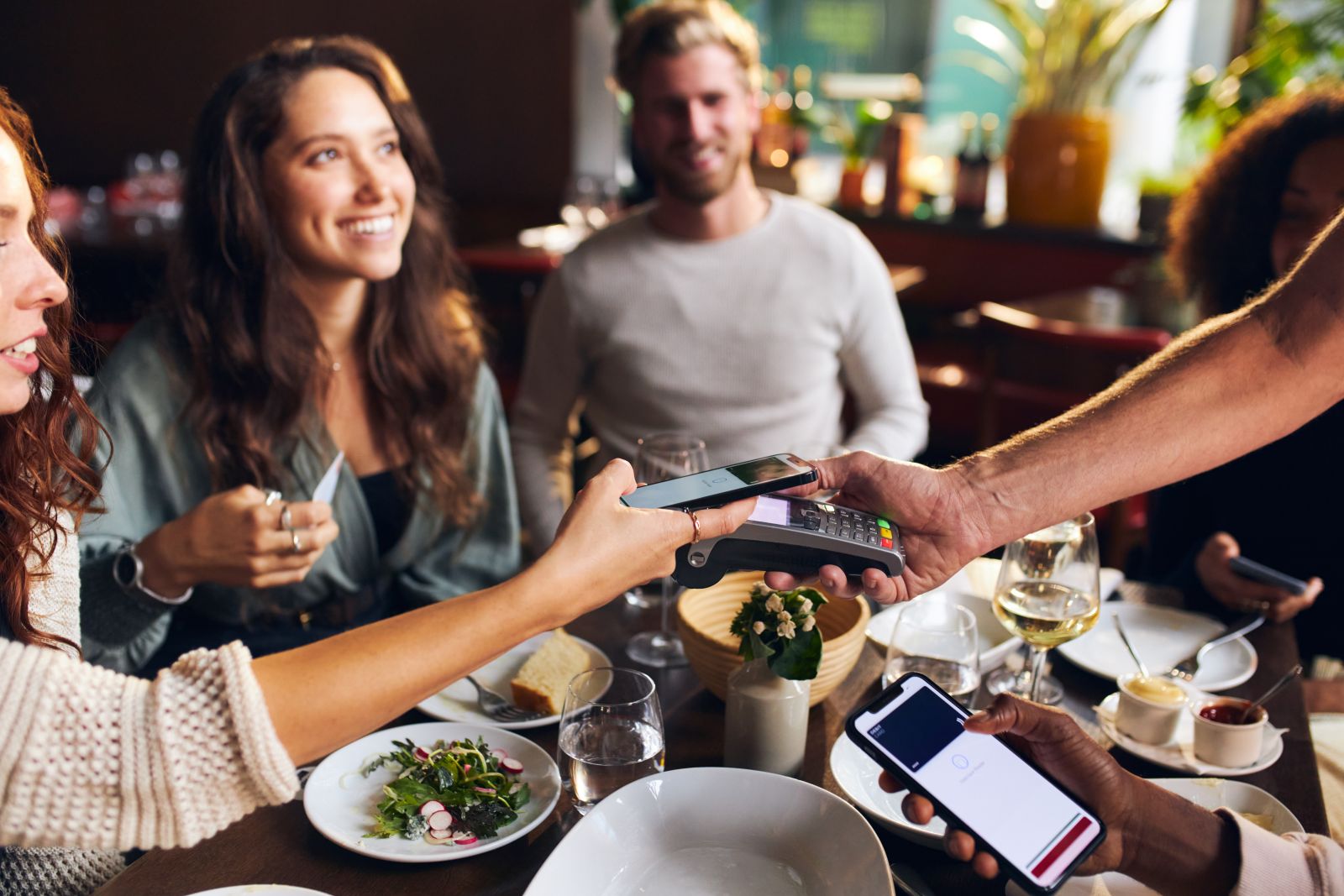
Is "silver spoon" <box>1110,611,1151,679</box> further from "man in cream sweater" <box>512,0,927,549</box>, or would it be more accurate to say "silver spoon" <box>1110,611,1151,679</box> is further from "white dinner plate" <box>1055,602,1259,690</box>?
"man in cream sweater" <box>512,0,927,549</box>

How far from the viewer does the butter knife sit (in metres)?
1.43

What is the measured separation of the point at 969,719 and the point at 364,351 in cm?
137

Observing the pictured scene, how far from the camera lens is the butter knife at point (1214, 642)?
143 centimetres

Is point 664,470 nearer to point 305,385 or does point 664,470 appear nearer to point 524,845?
point 524,845

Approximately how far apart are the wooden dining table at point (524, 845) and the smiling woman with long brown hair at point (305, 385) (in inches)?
24.9

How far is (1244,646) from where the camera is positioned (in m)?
1.53

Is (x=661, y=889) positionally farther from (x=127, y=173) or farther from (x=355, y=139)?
(x=127, y=173)

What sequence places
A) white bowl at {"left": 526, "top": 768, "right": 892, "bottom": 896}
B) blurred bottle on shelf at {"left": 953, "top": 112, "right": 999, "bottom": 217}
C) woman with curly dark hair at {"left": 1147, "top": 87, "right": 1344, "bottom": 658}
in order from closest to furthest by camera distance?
white bowl at {"left": 526, "top": 768, "right": 892, "bottom": 896}, woman with curly dark hair at {"left": 1147, "top": 87, "right": 1344, "bottom": 658}, blurred bottle on shelf at {"left": 953, "top": 112, "right": 999, "bottom": 217}

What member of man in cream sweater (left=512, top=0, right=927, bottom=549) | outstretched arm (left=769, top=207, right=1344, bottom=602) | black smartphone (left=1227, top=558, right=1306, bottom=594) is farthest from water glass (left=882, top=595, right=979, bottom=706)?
man in cream sweater (left=512, top=0, right=927, bottom=549)

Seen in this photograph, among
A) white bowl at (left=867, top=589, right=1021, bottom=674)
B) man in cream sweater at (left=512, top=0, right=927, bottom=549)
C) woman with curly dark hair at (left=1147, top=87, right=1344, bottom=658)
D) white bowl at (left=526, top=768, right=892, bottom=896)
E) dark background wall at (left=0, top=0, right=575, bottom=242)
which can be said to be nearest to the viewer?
white bowl at (left=526, top=768, right=892, bottom=896)

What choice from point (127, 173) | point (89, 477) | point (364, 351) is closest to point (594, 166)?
point (127, 173)

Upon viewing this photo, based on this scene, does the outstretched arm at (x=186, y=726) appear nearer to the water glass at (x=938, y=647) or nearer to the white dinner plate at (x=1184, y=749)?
the water glass at (x=938, y=647)

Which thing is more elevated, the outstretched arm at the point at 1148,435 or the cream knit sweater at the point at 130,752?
the outstretched arm at the point at 1148,435

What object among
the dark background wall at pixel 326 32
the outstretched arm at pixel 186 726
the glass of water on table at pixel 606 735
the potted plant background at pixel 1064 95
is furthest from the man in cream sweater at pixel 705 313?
the dark background wall at pixel 326 32
